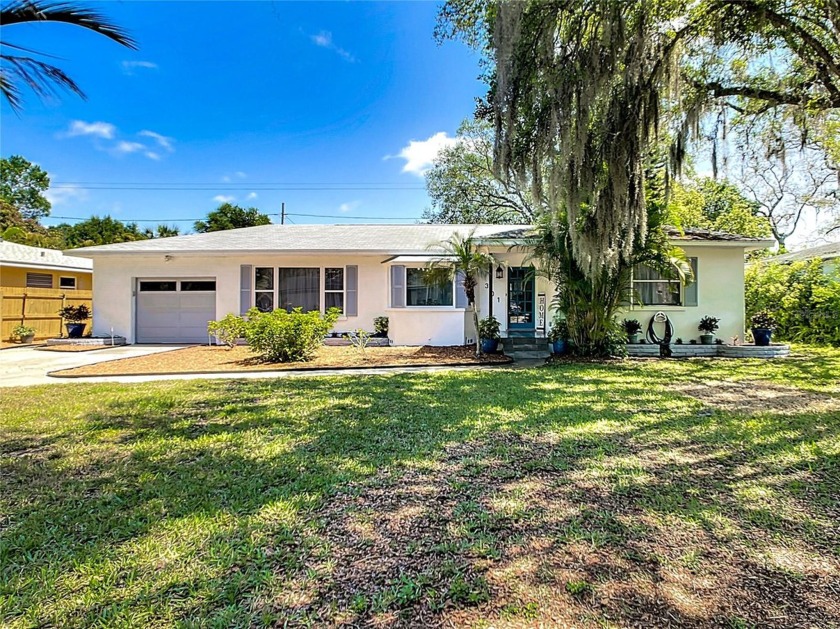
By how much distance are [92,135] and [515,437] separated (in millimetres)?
23359

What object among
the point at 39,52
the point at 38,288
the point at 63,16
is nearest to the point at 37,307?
the point at 38,288

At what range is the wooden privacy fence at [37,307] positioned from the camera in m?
13.1

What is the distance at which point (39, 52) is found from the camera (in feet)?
13.7

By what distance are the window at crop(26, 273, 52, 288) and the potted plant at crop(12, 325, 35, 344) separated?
2.01 metres

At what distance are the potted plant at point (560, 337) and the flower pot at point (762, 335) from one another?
525 cm

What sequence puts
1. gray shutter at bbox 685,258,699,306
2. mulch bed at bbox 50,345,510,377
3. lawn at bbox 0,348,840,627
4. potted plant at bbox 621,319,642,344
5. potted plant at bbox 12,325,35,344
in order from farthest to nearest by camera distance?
potted plant at bbox 12,325,35,344, gray shutter at bbox 685,258,699,306, potted plant at bbox 621,319,642,344, mulch bed at bbox 50,345,510,377, lawn at bbox 0,348,840,627

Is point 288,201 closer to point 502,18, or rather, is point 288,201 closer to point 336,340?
point 336,340

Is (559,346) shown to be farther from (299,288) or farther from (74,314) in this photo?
(74,314)

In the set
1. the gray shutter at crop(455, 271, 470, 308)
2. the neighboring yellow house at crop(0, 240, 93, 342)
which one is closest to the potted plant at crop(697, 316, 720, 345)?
the gray shutter at crop(455, 271, 470, 308)

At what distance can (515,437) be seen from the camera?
168 inches

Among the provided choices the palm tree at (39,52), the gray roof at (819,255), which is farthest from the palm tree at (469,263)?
the gray roof at (819,255)

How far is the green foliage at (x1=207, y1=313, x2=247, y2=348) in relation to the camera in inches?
411

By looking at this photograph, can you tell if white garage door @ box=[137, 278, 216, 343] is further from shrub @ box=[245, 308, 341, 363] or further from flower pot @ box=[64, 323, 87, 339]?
shrub @ box=[245, 308, 341, 363]

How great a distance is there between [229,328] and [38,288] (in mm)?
9529
